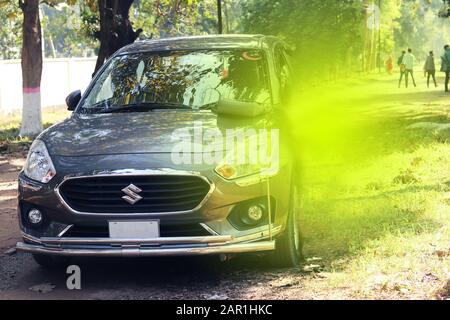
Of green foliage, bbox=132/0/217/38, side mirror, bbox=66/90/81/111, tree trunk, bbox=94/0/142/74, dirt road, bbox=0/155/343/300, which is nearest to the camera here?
dirt road, bbox=0/155/343/300

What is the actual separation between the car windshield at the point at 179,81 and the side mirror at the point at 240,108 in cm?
27

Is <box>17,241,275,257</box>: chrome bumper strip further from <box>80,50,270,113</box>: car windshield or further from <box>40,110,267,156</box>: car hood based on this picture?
<box>80,50,270,113</box>: car windshield

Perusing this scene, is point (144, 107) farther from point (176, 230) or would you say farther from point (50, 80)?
point (50, 80)

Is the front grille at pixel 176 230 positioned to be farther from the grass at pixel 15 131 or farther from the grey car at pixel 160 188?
the grass at pixel 15 131

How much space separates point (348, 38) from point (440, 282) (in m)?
38.5

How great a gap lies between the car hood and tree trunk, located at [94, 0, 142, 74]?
9.11 metres

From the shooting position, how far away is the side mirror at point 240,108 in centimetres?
496

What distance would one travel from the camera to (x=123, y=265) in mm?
5188

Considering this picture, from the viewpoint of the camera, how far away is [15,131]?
17.5 m

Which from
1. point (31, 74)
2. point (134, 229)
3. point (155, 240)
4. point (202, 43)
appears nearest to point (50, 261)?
point (134, 229)

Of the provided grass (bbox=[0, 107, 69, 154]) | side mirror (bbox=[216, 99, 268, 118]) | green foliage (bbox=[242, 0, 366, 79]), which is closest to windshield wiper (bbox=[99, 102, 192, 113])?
side mirror (bbox=[216, 99, 268, 118])

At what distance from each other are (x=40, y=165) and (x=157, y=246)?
112 centimetres

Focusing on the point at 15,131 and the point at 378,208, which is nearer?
the point at 378,208

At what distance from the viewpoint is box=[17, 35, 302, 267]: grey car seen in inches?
171
